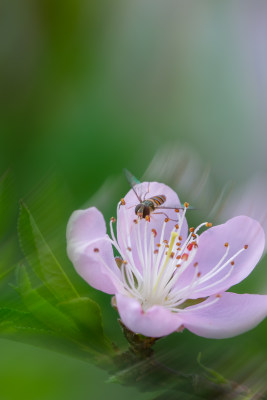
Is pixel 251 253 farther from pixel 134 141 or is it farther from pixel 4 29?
pixel 4 29

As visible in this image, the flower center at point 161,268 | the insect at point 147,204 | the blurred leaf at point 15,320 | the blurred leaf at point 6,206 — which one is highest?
the blurred leaf at point 6,206

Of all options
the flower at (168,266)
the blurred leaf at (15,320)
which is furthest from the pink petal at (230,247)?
the blurred leaf at (15,320)

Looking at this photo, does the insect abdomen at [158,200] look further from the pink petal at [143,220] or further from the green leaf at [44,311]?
the green leaf at [44,311]

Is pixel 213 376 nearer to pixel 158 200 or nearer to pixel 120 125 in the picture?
pixel 158 200

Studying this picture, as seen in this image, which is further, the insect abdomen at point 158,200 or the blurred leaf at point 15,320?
the insect abdomen at point 158,200

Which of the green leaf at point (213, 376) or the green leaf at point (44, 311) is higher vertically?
the green leaf at point (44, 311)

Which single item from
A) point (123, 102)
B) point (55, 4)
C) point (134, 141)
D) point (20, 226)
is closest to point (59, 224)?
point (20, 226)
